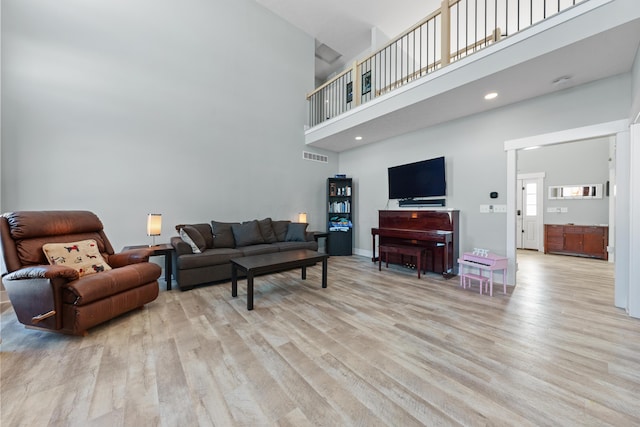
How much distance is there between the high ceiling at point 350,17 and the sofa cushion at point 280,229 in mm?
4479

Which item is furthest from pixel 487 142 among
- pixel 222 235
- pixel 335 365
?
pixel 222 235

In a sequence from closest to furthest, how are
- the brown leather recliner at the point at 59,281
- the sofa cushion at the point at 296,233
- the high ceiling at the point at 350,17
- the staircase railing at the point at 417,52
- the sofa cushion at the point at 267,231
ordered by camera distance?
the brown leather recliner at the point at 59,281 < the staircase railing at the point at 417,52 < the sofa cushion at the point at 267,231 < the sofa cushion at the point at 296,233 < the high ceiling at the point at 350,17

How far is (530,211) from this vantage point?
258 inches

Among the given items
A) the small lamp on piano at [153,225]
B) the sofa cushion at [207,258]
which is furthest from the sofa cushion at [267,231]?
the small lamp on piano at [153,225]

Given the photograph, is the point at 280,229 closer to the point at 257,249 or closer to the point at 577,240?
the point at 257,249

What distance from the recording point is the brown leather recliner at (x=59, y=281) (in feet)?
6.53

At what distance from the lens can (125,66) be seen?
3.59 metres

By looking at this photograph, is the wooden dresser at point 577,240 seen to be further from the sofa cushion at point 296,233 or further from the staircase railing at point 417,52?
the sofa cushion at point 296,233

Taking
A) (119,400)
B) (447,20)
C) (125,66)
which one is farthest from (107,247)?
(447,20)

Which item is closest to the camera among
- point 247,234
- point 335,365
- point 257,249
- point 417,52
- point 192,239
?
point 335,365

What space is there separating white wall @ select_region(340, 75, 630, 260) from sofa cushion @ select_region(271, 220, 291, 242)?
84.5 inches

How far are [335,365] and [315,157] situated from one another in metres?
4.81

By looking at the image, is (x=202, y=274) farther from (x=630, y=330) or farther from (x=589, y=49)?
(x=589, y=49)

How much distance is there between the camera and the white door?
639cm
